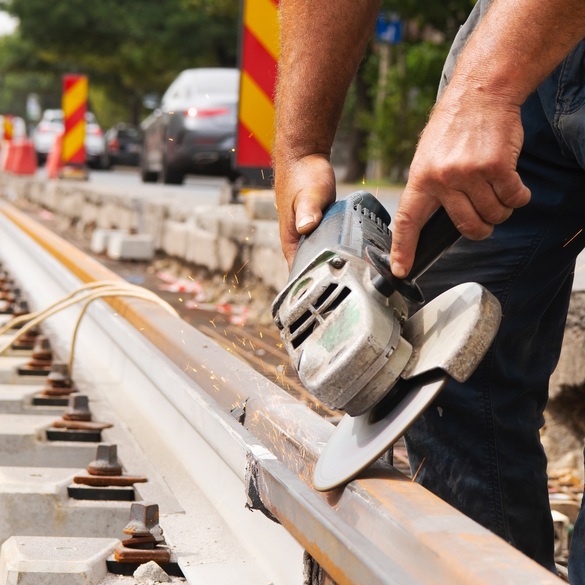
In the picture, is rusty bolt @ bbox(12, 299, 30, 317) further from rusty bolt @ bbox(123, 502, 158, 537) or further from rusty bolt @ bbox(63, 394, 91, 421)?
rusty bolt @ bbox(123, 502, 158, 537)

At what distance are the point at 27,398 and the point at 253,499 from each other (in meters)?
1.62

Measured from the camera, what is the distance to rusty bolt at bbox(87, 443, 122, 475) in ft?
8.71

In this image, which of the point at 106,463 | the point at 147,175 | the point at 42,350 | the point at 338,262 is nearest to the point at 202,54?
the point at 147,175

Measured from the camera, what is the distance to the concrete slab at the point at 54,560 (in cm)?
204

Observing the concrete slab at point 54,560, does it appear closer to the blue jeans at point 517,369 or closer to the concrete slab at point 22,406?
the blue jeans at point 517,369

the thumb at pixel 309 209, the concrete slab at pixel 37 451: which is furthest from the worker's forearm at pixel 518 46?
the concrete slab at pixel 37 451

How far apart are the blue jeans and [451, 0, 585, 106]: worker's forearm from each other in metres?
0.52

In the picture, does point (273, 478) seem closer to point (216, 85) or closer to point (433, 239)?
point (433, 239)

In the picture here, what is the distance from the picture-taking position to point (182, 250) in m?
7.75

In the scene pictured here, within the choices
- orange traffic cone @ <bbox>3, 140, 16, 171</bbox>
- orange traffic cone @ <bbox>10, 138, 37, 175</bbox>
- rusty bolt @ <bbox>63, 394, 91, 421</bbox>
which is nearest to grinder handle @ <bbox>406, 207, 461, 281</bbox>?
rusty bolt @ <bbox>63, 394, 91, 421</bbox>

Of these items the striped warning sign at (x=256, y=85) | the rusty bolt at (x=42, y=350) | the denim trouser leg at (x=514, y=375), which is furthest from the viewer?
the striped warning sign at (x=256, y=85)

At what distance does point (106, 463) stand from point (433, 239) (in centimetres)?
113

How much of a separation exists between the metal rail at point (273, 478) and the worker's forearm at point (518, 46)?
0.59 meters

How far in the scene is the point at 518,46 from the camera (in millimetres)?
1657
